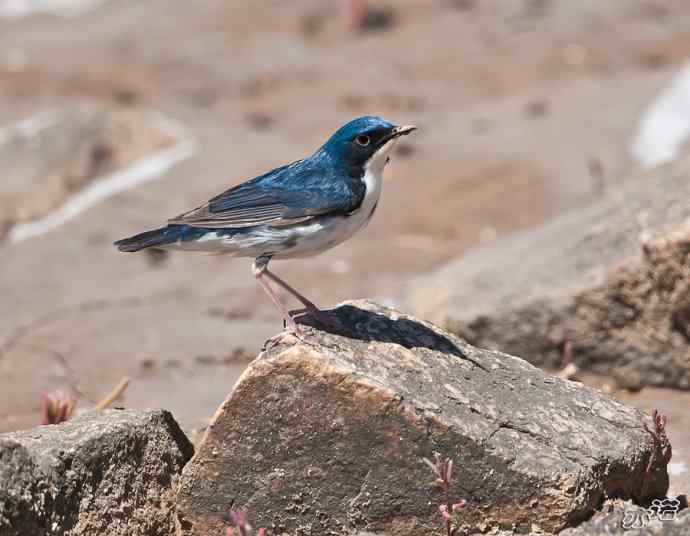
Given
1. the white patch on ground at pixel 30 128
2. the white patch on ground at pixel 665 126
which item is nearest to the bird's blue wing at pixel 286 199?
the white patch on ground at pixel 665 126

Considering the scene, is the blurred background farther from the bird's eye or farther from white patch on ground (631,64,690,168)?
the bird's eye

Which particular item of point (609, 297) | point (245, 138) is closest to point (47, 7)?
point (245, 138)

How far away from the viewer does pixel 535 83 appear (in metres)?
14.8

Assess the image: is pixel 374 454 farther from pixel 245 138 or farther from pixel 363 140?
pixel 245 138

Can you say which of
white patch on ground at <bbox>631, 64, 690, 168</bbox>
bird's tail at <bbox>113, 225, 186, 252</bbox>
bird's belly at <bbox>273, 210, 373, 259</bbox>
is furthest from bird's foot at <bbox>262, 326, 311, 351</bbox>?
white patch on ground at <bbox>631, 64, 690, 168</bbox>

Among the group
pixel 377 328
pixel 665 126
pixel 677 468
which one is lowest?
pixel 677 468

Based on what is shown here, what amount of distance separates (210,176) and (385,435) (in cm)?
747

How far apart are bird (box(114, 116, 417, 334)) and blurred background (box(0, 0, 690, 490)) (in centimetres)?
120

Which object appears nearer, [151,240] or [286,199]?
[286,199]

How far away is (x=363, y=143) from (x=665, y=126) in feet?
22.8

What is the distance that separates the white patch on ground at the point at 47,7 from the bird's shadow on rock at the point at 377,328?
42.0ft

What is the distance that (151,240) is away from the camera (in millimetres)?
5910

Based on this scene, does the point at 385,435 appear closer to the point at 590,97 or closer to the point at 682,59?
the point at 590,97

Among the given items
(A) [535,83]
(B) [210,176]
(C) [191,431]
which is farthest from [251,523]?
(A) [535,83]
